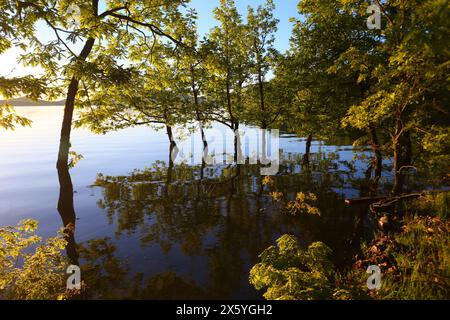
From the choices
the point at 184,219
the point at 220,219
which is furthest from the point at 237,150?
the point at 184,219

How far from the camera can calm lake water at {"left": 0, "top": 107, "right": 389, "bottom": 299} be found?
420 inches

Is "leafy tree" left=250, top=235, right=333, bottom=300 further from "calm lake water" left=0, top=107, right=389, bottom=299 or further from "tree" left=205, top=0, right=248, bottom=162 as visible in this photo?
"tree" left=205, top=0, right=248, bottom=162

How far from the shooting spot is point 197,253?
1251 centimetres

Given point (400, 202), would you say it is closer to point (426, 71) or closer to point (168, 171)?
point (426, 71)

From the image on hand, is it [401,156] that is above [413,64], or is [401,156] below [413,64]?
below

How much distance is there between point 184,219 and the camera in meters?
16.7

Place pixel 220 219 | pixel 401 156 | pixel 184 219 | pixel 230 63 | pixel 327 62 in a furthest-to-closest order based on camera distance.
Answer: pixel 230 63 < pixel 327 62 < pixel 184 219 < pixel 220 219 < pixel 401 156

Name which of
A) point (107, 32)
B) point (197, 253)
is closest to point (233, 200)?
point (197, 253)

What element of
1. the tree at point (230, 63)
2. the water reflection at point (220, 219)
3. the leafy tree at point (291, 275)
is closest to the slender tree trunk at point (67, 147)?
the water reflection at point (220, 219)

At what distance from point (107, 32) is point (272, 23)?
25732 mm

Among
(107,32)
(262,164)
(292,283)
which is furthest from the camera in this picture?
(262,164)

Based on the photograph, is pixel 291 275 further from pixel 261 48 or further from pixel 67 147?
pixel 261 48

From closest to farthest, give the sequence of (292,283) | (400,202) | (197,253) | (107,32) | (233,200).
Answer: (292,283) → (107,32) → (197,253) → (400,202) → (233,200)

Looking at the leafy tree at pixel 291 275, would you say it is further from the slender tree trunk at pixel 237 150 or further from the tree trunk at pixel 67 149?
the slender tree trunk at pixel 237 150
